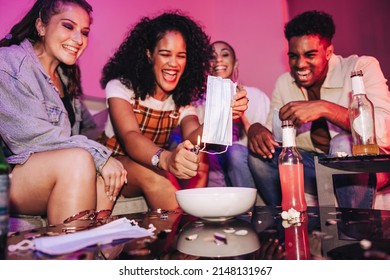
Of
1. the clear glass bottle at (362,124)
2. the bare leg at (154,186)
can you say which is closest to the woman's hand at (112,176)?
the bare leg at (154,186)

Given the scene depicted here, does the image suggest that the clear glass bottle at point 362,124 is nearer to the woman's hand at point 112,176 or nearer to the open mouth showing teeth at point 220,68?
the woman's hand at point 112,176

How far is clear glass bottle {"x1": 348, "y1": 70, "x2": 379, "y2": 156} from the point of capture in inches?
41.2

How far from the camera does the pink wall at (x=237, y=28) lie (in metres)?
2.00

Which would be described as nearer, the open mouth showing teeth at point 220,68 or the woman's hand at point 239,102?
the woman's hand at point 239,102

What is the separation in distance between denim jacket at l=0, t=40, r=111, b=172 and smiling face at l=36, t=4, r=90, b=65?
183 millimetres

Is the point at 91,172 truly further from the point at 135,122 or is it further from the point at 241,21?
the point at 241,21

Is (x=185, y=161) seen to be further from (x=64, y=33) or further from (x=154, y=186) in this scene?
(x=64, y=33)

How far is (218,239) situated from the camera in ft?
2.05

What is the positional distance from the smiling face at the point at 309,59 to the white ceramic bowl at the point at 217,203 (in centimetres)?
111

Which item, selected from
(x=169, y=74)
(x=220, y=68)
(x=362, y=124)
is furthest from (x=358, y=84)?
(x=220, y=68)

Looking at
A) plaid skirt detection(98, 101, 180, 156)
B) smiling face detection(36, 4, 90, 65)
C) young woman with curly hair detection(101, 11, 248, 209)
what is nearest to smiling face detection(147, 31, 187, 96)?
young woman with curly hair detection(101, 11, 248, 209)

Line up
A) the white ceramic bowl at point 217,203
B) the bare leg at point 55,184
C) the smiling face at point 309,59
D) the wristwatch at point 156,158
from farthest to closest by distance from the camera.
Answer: the smiling face at point 309,59, the wristwatch at point 156,158, the bare leg at point 55,184, the white ceramic bowl at point 217,203

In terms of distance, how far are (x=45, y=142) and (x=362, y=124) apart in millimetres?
928
